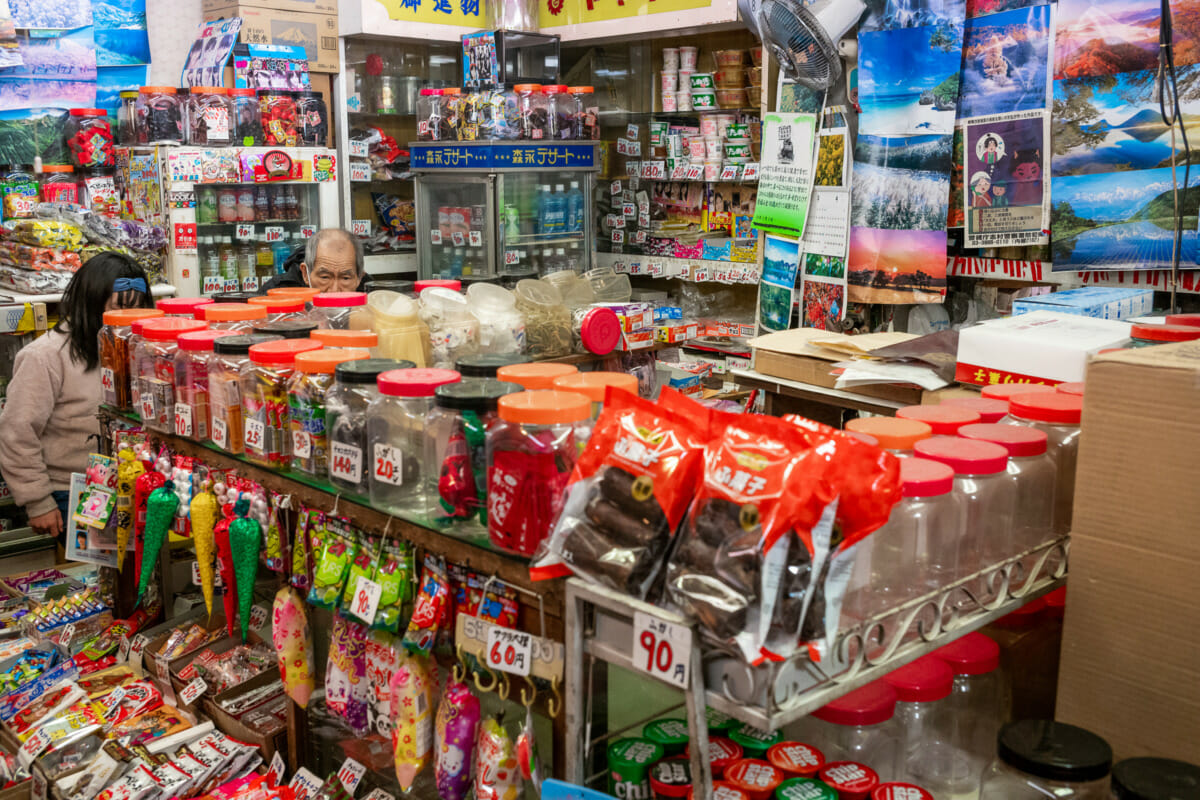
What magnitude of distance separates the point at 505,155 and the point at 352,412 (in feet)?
13.5

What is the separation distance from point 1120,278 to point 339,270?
113 inches

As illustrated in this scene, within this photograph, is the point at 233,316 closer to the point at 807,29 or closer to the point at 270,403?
the point at 270,403

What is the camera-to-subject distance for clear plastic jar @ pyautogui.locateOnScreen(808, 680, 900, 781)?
4.58 feet

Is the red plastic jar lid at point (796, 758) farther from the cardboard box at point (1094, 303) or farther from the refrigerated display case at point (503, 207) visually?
the refrigerated display case at point (503, 207)

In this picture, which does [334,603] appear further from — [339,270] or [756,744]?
[339,270]

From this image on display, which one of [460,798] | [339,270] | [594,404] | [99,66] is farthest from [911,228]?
[99,66]

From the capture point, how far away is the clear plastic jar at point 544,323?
9.29 ft

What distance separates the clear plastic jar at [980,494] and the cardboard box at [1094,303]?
1.45m

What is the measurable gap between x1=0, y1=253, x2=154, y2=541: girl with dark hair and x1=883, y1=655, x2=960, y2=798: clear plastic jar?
9.46 ft

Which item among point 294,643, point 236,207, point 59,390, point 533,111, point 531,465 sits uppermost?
point 533,111

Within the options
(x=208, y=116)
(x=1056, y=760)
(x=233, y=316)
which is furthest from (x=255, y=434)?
(x=208, y=116)

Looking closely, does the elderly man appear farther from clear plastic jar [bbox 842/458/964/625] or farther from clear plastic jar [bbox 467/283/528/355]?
clear plastic jar [bbox 842/458/964/625]

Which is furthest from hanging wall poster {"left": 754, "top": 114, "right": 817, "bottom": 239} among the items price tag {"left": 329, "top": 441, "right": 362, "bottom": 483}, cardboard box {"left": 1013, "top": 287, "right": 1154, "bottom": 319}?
price tag {"left": 329, "top": 441, "right": 362, "bottom": 483}

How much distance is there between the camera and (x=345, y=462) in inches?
68.6
